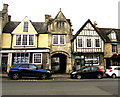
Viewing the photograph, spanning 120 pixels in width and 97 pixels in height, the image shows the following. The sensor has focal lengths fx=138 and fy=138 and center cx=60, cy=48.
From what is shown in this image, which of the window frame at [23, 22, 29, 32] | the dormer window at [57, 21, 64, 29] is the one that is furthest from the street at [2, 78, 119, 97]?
the dormer window at [57, 21, 64, 29]

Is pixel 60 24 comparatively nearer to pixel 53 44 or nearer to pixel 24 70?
pixel 53 44

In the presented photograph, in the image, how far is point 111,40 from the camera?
84.1 ft

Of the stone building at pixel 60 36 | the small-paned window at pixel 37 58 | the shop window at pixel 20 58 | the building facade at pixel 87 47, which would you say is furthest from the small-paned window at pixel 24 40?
the building facade at pixel 87 47

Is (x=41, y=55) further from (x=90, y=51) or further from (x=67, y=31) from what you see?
(x=90, y=51)

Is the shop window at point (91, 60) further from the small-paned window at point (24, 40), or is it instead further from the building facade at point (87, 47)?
the small-paned window at point (24, 40)

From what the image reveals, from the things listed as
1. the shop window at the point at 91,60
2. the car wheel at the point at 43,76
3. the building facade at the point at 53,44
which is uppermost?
the building facade at the point at 53,44

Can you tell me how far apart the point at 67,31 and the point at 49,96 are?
58.5 feet

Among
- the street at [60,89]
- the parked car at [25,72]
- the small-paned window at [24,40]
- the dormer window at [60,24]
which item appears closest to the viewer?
the street at [60,89]

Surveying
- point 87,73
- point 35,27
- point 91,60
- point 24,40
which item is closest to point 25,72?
point 87,73

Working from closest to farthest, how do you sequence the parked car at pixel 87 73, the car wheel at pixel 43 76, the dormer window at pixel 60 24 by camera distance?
the car wheel at pixel 43 76, the parked car at pixel 87 73, the dormer window at pixel 60 24

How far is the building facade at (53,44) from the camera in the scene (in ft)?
73.3

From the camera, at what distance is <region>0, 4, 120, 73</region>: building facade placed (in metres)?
22.3

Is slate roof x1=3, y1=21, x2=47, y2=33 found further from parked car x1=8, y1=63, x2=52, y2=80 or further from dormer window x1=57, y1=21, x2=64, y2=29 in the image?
parked car x1=8, y1=63, x2=52, y2=80

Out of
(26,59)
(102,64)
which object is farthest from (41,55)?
(102,64)
